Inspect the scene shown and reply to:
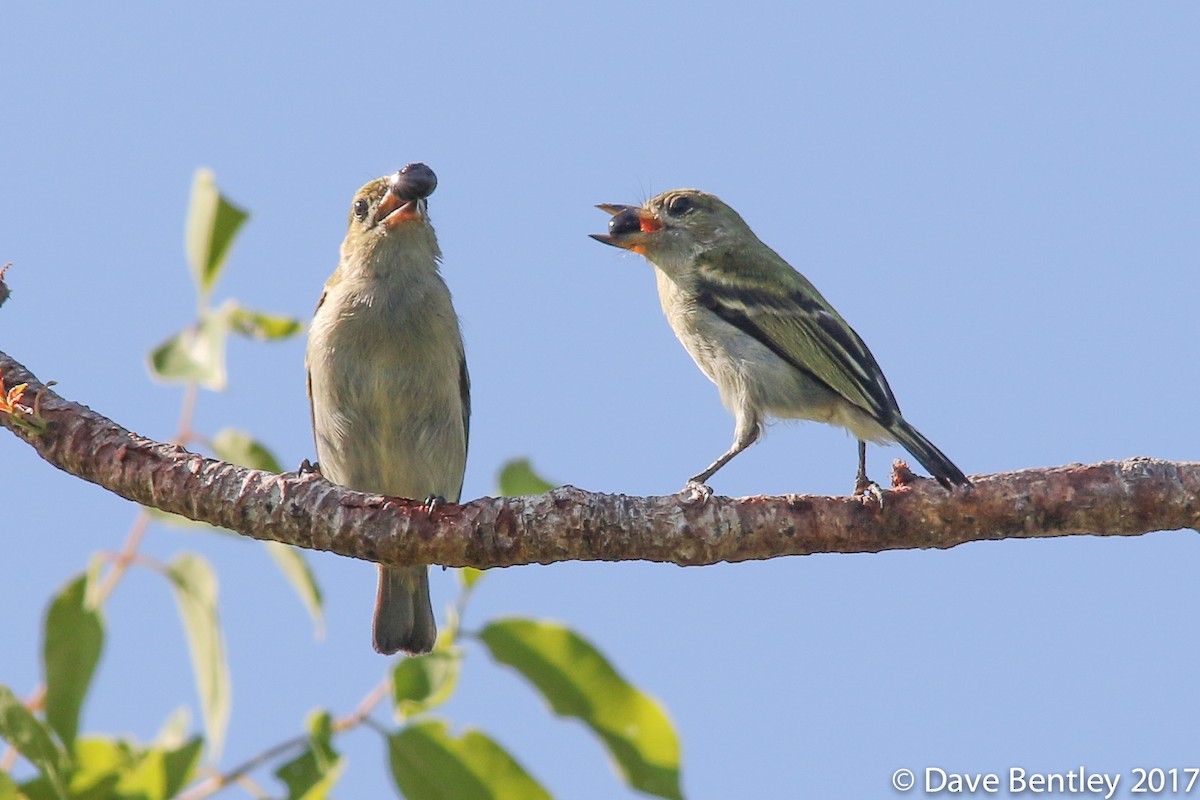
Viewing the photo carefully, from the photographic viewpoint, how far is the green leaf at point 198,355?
3.53m

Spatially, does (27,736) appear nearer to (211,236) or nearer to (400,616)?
(211,236)

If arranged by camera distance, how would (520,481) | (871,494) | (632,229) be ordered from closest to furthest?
(520,481)
(871,494)
(632,229)

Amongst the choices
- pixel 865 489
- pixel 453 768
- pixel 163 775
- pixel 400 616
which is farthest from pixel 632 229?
pixel 163 775

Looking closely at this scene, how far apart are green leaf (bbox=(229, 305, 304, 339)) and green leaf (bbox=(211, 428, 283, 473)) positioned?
1.68ft

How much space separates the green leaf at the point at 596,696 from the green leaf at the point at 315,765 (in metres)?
0.59

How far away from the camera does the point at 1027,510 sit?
165 inches

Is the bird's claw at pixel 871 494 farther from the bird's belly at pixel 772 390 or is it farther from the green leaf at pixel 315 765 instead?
the green leaf at pixel 315 765

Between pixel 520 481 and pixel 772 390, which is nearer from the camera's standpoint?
pixel 520 481

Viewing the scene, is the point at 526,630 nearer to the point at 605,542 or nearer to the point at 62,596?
the point at 605,542

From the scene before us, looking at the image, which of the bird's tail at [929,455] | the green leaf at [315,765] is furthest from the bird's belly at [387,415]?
the green leaf at [315,765]

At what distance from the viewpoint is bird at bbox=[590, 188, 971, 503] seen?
5.50m

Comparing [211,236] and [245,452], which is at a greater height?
[211,236]

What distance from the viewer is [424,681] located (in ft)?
11.0

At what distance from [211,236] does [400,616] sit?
2875mm
